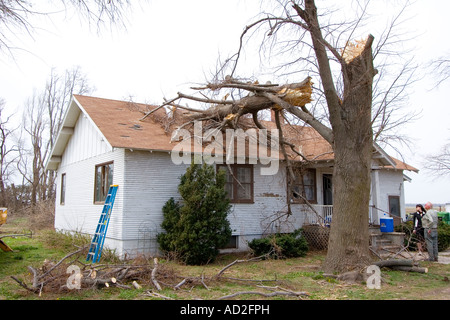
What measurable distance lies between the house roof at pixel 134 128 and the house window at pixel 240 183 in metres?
1.63

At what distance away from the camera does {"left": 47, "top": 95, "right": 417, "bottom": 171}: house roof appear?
1243 cm

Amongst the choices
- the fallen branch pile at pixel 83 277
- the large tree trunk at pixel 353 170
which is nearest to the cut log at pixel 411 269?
the large tree trunk at pixel 353 170

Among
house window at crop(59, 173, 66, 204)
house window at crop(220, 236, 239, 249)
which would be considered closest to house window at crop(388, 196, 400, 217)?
house window at crop(220, 236, 239, 249)

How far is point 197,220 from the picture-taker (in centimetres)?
1162

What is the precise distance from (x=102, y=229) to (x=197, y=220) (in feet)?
10.00

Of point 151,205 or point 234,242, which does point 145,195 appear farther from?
point 234,242

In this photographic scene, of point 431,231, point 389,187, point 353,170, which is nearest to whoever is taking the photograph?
point 353,170

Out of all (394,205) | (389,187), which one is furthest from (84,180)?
(394,205)

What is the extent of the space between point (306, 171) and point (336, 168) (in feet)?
20.8

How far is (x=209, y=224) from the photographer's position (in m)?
11.6

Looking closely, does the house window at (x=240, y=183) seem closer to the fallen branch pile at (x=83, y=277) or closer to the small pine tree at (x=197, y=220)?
the small pine tree at (x=197, y=220)

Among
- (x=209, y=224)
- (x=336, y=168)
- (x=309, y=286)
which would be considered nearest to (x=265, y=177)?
(x=209, y=224)

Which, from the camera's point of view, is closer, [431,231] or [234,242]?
[431,231]
